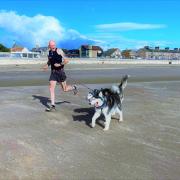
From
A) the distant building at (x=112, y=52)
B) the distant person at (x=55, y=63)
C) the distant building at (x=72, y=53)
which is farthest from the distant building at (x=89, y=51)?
the distant person at (x=55, y=63)

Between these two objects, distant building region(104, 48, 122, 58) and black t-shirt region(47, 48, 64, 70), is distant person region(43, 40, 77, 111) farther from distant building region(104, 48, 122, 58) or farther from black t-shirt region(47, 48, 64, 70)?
distant building region(104, 48, 122, 58)

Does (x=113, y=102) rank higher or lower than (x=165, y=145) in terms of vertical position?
higher

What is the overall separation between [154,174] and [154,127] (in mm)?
3214

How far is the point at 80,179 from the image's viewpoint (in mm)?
6070

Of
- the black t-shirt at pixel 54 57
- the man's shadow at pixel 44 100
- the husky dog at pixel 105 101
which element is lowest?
the man's shadow at pixel 44 100

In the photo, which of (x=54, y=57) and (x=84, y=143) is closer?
(x=84, y=143)

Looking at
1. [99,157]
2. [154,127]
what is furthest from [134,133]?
[99,157]

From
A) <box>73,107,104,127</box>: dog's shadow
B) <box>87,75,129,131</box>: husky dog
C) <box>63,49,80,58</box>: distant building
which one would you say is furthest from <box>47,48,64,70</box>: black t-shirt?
<box>63,49,80,58</box>: distant building

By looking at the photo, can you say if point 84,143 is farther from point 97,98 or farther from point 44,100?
point 44,100

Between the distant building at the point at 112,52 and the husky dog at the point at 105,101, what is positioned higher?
the husky dog at the point at 105,101

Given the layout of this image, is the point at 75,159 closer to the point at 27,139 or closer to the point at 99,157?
the point at 99,157

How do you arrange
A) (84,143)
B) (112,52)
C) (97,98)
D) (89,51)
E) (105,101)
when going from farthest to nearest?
1. (112,52)
2. (89,51)
3. (105,101)
4. (97,98)
5. (84,143)

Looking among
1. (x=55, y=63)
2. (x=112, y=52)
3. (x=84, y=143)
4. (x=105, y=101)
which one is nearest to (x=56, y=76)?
(x=55, y=63)

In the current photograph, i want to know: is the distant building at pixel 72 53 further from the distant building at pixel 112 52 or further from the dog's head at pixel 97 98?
the dog's head at pixel 97 98
